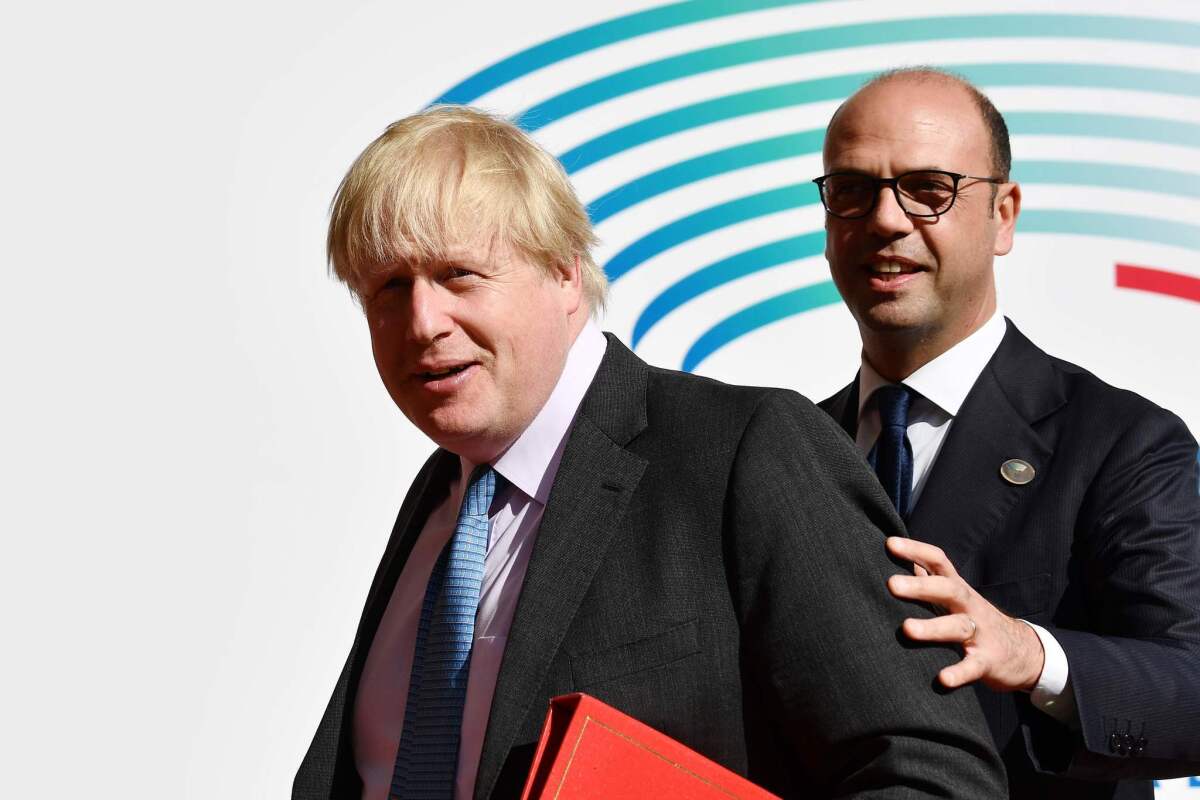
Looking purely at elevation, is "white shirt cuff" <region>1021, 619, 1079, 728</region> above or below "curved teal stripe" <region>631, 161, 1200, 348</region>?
below

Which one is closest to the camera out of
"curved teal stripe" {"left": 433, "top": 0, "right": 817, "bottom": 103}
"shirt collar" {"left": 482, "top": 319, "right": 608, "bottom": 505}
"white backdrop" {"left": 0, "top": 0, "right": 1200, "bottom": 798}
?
"shirt collar" {"left": 482, "top": 319, "right": 608, "bottom": 505}

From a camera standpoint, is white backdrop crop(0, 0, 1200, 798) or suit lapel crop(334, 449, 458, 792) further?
white backdrop crop(0, 0, 1200, 798)

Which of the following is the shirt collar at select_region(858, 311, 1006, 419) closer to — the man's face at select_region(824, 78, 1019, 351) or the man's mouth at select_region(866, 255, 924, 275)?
the man's face at select_region(824, 78, 1019, 351)

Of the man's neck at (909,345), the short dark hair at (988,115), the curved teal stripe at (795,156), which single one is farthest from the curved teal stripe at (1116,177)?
the man's neck at (909,345)

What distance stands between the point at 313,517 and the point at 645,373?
1.64 m

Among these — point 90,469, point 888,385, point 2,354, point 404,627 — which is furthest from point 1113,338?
point 2,354

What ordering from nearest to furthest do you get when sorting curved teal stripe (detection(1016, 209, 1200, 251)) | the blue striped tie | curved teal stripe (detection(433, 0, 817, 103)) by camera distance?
the blue striped tie, curved teal stripe (detection(1016, 209, 1200, 251)), curved teal stripe (detection(433, 0, 817, 103))

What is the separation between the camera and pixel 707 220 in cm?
323

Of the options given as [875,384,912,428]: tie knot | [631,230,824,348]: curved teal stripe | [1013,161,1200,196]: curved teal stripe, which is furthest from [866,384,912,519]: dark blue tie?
[1013,161,1200,196]: curved teal stripe

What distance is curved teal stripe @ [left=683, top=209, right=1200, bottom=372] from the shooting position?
312 centimetres

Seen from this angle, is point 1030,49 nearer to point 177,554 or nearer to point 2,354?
point 177,554

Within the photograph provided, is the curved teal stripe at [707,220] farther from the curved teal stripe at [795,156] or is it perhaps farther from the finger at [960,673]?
the finger at [960,673]

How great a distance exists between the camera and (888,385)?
7.07ft

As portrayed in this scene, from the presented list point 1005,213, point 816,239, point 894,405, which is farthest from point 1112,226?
point 894,405
